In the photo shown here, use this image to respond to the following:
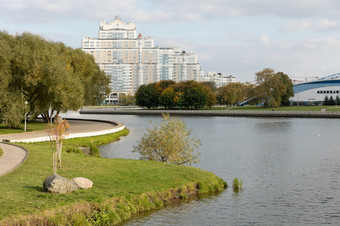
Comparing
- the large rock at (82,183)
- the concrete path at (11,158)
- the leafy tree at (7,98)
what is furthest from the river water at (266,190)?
the leafy tree at (7,98)

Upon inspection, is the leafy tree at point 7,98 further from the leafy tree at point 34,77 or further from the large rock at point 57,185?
the large rock at point 57,185

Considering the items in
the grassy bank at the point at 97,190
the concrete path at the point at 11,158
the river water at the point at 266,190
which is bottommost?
the river water at the point at 266,190

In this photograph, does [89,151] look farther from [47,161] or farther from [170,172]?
[170,172]

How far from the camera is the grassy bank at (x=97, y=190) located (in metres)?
17.8

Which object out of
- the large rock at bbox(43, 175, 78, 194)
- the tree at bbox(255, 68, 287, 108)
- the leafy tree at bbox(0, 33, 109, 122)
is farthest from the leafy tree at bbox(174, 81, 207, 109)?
the large rock at bbox(43, 175, 78, 194)

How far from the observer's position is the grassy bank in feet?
58.5

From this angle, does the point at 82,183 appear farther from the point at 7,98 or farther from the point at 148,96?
the point at 148,96

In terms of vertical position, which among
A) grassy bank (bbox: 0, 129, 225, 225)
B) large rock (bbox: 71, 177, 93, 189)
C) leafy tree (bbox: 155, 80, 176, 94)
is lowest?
grassy bank (bbox: 0, 129, 225, 225)

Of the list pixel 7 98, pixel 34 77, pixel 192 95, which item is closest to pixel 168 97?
pixel 192 95

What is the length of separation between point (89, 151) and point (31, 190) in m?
21.2

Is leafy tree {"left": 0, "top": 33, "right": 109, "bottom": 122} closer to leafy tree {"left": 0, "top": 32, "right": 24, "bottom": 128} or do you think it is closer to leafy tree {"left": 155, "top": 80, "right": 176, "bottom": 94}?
leafy tree {"left": 0, "top": 32, "right": 24, "bottom": 128}

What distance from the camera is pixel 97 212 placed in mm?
19141

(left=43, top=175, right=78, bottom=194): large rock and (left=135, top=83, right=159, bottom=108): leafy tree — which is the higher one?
(left=135, top=83, right=159, bottom=108): leafy tree

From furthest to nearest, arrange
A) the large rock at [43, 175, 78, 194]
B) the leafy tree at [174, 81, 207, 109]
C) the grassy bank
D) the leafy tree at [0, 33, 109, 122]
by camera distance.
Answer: the leafy tree at [174, 81, 207, 109]
the leafy tree at [0, 33, 109, 122]
the large rock at [43, 175, 78, 194]
the grassy bank
